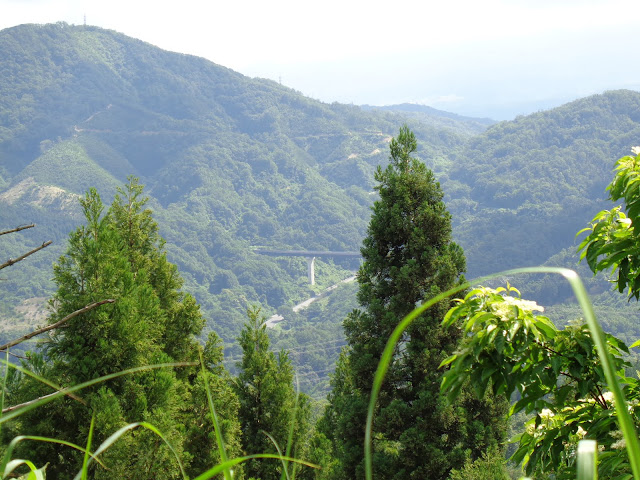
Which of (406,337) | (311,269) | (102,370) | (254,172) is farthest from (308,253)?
(102,370)

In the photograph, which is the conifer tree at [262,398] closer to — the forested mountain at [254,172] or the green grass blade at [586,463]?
the green grass blade at [586,463]

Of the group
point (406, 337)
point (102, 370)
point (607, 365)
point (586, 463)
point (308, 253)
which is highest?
point (607, 365)

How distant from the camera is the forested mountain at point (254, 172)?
10550 cm

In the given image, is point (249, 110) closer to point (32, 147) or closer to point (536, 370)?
point (32, 147)

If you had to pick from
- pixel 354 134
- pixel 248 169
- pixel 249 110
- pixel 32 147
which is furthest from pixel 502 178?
A: pixel 32 147

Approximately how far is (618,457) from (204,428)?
25.3ft

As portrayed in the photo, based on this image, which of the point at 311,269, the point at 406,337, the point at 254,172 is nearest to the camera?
the point at 406,337

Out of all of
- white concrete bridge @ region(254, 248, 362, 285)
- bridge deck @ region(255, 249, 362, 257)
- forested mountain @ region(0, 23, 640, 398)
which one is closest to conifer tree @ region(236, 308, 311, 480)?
forested mountain @ region(0, 23, 640, 398)

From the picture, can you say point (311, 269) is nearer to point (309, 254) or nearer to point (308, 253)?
point (309, 254)

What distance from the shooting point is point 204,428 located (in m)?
8.86

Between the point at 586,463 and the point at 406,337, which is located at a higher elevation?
the point at 586,463

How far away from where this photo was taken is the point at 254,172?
16325 cm

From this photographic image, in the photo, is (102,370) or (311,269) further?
(311,269)

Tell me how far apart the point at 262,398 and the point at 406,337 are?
4.22m
